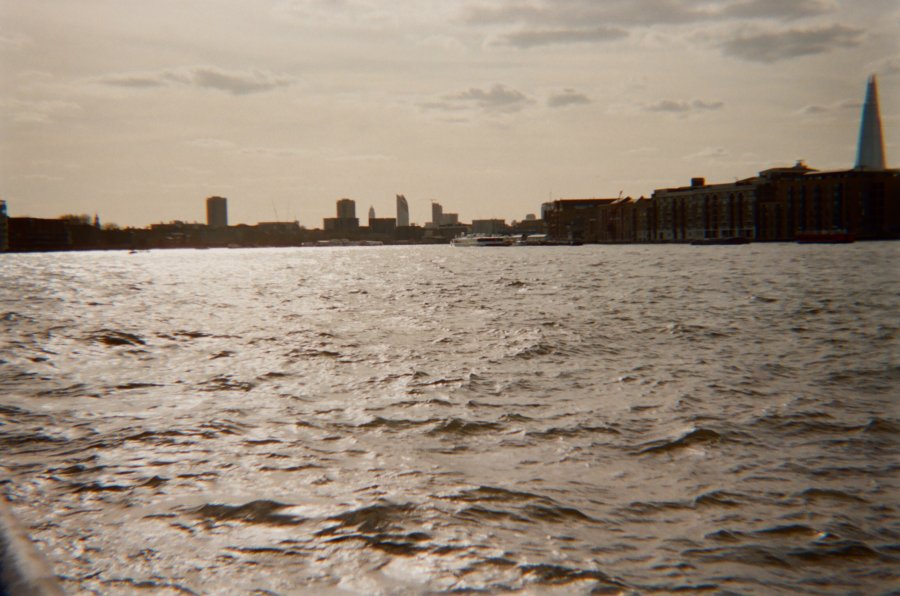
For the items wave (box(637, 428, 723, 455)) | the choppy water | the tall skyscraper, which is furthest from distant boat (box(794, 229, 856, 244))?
wave (box(637, 428, 723, 455))

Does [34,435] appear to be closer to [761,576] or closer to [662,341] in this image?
[761,576]

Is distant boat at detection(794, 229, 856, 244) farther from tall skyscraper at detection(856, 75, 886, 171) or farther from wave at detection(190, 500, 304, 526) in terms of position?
wave at detection(190, 500, 304, 526)

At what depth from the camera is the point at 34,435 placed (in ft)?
39.0

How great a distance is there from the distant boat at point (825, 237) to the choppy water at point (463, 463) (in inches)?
6443

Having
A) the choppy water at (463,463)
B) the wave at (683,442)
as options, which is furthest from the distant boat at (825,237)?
the wave at (683,442)

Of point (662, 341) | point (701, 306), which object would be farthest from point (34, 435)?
point (701, 306)

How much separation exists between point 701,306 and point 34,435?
30523 mm

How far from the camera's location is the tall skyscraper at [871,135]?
179 m

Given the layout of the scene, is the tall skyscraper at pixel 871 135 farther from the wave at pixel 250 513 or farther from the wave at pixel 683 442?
the wave at pixel 250 513

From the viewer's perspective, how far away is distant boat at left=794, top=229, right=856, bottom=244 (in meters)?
168

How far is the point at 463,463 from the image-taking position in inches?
397

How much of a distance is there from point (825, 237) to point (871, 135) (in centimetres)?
4287

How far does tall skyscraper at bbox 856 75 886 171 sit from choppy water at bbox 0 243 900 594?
185564 mm

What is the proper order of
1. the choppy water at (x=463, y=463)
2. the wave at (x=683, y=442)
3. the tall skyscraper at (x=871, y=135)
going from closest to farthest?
the choppy water at (x=463, y=463) < the wave at (x=683, y=442) < the tall skyscraper at (x=871, y=135)
